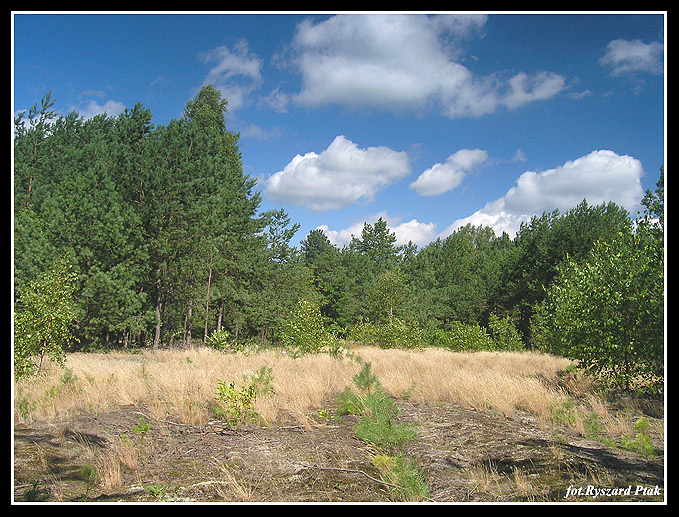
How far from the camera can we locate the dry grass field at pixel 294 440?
4398mm

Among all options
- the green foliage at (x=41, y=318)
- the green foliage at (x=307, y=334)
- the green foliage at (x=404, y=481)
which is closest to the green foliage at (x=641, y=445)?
the green foliage at (x=404, y=481)

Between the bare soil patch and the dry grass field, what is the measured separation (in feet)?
0.07

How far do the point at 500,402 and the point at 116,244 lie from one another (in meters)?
15.5

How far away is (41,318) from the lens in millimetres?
6965

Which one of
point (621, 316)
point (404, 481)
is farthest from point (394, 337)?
point (404, 481)

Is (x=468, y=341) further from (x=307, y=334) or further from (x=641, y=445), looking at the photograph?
(x=641, y=445)

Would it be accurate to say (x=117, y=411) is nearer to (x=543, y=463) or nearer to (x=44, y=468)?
(x=44, y=468)

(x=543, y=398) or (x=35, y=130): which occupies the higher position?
(x=35, y=130)

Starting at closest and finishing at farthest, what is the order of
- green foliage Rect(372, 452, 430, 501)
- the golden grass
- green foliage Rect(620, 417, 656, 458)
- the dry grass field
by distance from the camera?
green foliage Rect(372, 452, 430, 501)
the dry grass field
green foliage Rect(620, 417, 656, 458)
the golden grass

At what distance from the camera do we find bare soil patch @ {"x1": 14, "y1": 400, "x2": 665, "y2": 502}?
4219 millimetres

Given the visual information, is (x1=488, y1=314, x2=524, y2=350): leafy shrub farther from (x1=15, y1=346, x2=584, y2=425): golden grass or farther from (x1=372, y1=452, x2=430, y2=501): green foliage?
(x1=372, y1=452, x2=430, y2=501): green foliage

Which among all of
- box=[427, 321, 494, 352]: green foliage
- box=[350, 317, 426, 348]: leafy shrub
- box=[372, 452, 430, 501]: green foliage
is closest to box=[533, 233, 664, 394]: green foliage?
box=[372, 452, 430, 501]: green foliage
